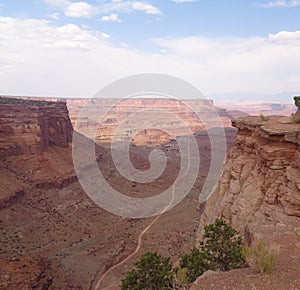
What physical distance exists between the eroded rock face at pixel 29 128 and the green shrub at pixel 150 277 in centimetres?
3374

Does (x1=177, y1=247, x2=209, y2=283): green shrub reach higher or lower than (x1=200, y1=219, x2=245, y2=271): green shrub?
lower

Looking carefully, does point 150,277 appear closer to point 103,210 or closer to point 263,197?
point 263,197

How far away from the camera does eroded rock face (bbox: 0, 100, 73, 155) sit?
4241 cm

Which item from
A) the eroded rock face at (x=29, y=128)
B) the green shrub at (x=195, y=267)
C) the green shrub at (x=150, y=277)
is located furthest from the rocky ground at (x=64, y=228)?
the green shrub at (x=195, y=267)

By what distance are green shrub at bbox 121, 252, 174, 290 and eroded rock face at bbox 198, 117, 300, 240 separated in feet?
11.6

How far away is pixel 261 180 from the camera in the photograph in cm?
1603

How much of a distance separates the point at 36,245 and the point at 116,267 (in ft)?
26.2

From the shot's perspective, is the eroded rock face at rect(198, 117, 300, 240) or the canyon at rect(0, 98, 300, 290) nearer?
the eroded rock face at rect(198, 117, 300, 240)

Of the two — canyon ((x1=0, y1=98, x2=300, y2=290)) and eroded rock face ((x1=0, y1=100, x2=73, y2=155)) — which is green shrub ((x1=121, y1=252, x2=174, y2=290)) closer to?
canyon ((x1=0, y1=98, x2=300, y2=290))

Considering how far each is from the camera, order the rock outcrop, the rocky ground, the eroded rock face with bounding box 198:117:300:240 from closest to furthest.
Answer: the eroded rock face with bounding box 198:117:300:240, the rocky ground, the rock outcrop

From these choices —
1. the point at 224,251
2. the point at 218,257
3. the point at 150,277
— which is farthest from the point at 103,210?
the point at 224,251

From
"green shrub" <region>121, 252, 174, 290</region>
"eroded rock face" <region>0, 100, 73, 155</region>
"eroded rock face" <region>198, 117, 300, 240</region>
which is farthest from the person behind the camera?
"eroded rock face" <region>0, 100, 73, 155</region>

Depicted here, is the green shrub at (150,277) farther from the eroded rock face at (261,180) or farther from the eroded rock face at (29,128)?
the eroded rock face at (29,128)

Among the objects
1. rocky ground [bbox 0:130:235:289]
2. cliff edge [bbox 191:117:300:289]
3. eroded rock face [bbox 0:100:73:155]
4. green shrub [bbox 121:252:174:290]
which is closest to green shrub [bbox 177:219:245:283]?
cliff edge [bbox 191:117:300:289]
